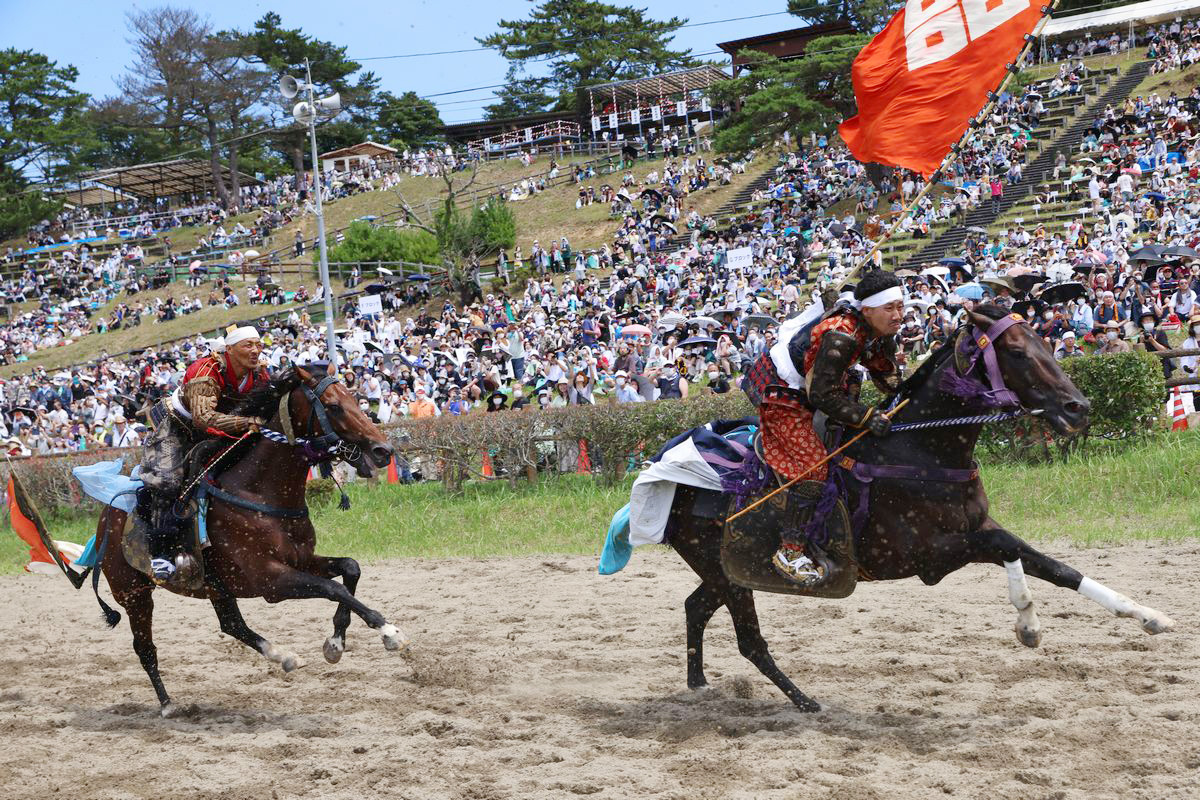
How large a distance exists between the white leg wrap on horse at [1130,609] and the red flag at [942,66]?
5.03m

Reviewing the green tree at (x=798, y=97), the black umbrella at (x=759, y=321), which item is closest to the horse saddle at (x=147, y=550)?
the black umbrella at (x=759, y=321)

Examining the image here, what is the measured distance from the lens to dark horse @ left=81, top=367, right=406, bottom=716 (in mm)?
7613

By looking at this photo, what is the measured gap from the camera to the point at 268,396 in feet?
26.2

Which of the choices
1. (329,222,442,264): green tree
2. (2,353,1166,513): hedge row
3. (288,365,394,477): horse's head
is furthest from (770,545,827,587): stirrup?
(329,222,442,264): green tree

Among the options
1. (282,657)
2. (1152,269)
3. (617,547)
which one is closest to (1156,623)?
(617,547)

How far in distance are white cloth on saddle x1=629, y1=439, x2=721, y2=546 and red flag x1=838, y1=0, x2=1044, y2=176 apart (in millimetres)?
4263

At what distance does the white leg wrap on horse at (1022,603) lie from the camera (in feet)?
20.2

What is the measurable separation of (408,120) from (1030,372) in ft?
236

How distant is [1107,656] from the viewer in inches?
281

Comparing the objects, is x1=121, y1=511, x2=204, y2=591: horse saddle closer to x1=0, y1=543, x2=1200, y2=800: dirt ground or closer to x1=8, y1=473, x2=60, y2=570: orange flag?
x1=0, y1=543, x2=1200, y2=800: dirt ground

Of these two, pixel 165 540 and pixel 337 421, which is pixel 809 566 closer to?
pixel 337 421

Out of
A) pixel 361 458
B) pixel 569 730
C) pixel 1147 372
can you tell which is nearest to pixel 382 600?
pixel 361 458

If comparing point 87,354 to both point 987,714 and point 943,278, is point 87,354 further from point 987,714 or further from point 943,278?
point 987,714

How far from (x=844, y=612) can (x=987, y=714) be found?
8.82 ft
